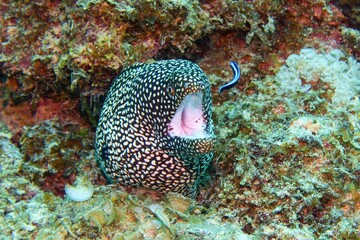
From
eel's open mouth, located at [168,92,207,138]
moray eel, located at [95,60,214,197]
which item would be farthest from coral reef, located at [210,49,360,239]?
eel's open mouth, located at [168,92,207,138]

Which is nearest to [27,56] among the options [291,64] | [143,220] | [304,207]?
[143,220]

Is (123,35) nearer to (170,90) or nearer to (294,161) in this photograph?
(170,90)

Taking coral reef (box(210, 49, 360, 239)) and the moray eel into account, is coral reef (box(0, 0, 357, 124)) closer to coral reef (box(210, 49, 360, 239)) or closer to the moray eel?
the moray eel

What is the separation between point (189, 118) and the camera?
335 cm

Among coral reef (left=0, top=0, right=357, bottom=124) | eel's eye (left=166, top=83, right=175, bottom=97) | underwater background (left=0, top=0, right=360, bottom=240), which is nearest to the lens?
eel's eye (left=166, top=83, right=175, bottom=97)

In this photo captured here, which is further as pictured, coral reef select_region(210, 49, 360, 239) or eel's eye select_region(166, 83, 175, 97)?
coral reef select_region(210, 49, 360, 239)

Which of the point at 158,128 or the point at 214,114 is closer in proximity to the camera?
the point at 158,128

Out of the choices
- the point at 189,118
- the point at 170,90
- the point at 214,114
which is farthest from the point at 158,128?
the point at 214,114

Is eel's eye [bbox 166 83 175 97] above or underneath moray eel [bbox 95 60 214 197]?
above

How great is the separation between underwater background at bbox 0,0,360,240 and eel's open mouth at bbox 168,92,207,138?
67cm

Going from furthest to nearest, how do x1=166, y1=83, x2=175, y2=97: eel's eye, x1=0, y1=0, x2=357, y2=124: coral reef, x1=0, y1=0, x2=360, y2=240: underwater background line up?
x1=0, y1=0, x2=357, y2=124: coral reef, x1=0, y1=0, x2=360, y2=240: underwater background, x1=166, y1=83, x2=175, y2=97: eel's eye

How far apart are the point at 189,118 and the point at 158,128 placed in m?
0.32

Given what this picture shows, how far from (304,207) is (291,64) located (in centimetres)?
210

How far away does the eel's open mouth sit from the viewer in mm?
3263
